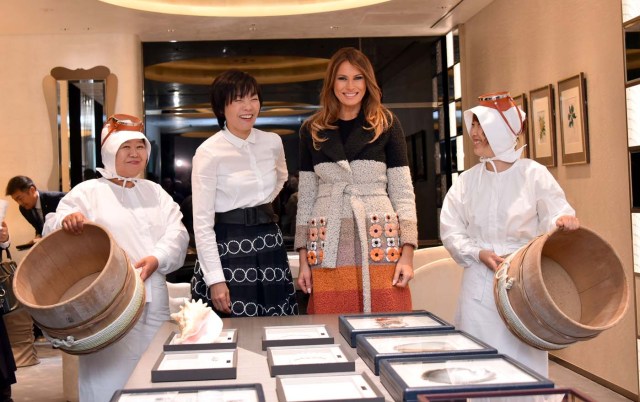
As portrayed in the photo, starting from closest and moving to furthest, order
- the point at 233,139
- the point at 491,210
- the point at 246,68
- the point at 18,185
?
the point at 491,210 → the point at 233,139 → the point at 18,185 → the point at 246,68

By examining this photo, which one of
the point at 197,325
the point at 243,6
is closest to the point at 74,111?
the point at 243,6

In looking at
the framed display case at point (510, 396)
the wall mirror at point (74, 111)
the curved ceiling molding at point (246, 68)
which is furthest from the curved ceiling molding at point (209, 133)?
the framed display case at point (510, 396)

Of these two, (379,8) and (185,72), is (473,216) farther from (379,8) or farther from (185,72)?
(185,72)

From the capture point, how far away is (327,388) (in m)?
1.30

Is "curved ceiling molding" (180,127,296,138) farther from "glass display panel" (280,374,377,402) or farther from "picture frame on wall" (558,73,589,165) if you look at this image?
"glass display panel" (280,374,377,402)

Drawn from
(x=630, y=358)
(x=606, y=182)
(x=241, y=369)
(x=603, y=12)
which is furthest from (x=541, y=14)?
(x=241, y=369)

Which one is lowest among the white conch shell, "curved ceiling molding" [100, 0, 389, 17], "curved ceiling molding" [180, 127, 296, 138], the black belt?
the white conch shell

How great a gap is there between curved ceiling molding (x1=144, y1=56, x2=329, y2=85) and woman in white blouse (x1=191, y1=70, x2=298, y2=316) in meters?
5.56

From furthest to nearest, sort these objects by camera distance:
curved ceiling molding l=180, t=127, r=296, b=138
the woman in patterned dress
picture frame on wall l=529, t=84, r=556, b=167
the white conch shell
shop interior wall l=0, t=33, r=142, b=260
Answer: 1. curved ceiling molding l=180, t=127, r=296, b=138
2. shop interior wall l=0, t=33, r=142, b=260
3. picture frame on wall l=529, t=84, r=556, b=167
4. the woman in patterned dress
5. the white conch shell

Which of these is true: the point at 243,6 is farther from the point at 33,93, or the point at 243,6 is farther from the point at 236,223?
the point at 236,223

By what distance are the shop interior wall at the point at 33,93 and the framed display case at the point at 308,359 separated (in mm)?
6557

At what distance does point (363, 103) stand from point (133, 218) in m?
0.96

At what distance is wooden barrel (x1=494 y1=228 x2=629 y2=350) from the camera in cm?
165

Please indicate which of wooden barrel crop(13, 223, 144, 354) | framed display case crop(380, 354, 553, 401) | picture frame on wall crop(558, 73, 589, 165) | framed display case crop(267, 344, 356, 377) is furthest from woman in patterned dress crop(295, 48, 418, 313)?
picture frame on wall crop(558, 73, 589, 165)
